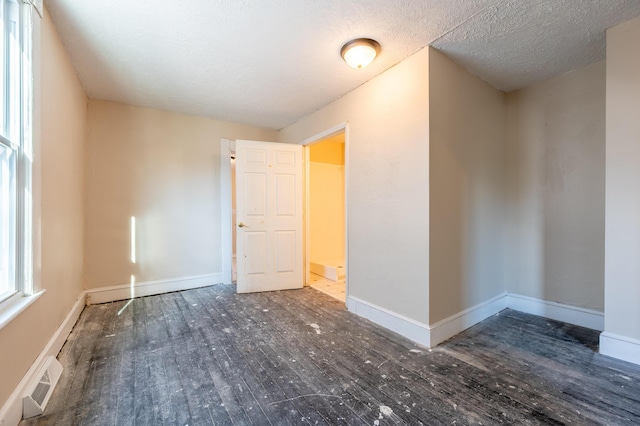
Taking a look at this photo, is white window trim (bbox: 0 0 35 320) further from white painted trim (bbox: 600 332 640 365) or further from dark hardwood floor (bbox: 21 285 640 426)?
white painted trim (bbox: 600 332 640 365)

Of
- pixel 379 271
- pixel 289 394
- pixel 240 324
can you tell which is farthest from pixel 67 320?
pixel 379 271

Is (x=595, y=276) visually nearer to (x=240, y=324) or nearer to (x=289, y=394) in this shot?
(x=289, y=394)

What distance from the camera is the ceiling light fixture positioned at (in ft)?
6.77

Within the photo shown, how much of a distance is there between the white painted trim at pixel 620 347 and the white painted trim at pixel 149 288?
4035 millimetres

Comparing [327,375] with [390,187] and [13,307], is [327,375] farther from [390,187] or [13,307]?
[13,307]

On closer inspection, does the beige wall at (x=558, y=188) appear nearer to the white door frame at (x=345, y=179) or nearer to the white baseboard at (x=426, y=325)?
the white baseboard at (x=426, y=325)

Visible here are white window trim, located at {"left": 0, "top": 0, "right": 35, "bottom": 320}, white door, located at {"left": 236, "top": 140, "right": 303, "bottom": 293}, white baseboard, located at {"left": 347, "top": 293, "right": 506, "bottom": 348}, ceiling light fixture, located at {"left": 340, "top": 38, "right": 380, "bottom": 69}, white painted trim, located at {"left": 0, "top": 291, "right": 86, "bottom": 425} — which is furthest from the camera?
white door, located at {"left": 236, "top": 140, "right": 303, "bottom": 293}

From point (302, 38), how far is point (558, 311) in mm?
3400

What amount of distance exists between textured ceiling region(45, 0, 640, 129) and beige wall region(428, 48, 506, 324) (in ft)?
0.83

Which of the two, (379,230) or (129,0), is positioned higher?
(129,0)

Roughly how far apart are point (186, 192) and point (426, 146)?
312 cm

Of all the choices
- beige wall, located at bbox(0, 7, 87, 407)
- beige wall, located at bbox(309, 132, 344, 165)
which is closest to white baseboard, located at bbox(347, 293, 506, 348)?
beige wall, located at bbox(0, 7, 87, 407)

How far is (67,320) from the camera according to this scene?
2.33 metres

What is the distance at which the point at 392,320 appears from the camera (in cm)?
244
